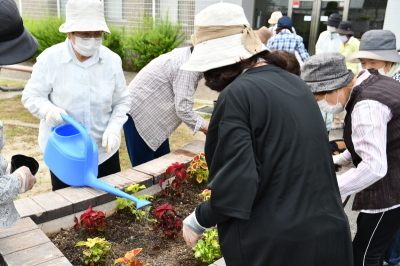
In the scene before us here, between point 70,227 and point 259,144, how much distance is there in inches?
62.6

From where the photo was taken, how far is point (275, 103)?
1.29 m

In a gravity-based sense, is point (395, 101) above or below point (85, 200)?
above

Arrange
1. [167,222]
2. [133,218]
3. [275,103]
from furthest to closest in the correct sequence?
[133,218]
[167,222]
[275,103]

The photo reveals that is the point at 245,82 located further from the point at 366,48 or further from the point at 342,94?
the point at 366,48

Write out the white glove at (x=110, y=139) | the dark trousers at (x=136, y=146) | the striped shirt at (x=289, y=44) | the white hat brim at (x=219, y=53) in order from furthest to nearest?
the striped shirt at (x=289, y=44)
the dark trousers at (x=136, y=146)
the white glove at (x=110, y=139)
the white hat brim at (x=219, y=53)

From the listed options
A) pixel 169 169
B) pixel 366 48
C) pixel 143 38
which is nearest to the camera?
pixel 169 169

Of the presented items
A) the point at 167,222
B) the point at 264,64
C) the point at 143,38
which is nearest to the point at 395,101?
the point at 264,64

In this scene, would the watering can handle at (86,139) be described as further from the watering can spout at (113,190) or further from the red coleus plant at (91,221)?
the red coleus plant at (91,221)

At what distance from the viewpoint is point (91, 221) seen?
2260 mm

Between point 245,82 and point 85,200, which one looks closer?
point 245,82

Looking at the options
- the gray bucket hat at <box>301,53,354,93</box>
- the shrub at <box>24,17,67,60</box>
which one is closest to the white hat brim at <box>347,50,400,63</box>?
the gray bucket hat at <box>301,53,354,93</box>

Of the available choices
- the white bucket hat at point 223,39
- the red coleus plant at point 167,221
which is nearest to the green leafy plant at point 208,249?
the red coleus plant at point 167,221

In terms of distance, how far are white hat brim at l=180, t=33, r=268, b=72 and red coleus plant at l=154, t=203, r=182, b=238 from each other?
1.14m

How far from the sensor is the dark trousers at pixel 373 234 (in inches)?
78.8
